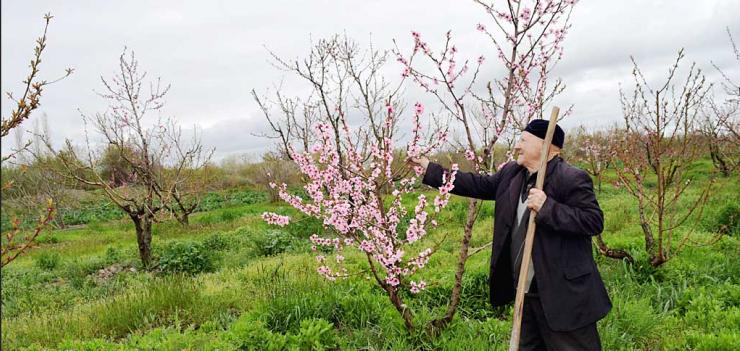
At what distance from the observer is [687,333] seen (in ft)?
13.9

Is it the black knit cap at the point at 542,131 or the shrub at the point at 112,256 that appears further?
the shrub at the point at 112,256

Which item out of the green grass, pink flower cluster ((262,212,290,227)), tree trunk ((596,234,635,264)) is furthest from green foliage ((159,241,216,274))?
tree trunk ((596,234,635,264))

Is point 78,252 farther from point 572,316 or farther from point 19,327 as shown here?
point 572,316

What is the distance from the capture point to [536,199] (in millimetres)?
2854

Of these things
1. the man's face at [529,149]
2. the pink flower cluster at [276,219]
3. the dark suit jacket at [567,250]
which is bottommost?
the dark suit jacket at [567,250]

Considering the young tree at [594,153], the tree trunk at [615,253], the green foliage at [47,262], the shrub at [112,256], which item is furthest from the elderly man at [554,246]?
the green foliage at [47,262]

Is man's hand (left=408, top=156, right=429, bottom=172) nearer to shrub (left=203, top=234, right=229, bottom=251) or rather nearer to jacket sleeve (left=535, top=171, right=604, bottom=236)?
jacket sleeve (left=535, top=171, right=604, bottom=236)

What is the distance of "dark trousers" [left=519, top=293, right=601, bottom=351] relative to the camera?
301 centimetres

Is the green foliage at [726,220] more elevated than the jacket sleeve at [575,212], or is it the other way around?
the jacket sleeve at [575,212]

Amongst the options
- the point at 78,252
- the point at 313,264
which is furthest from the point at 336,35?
the point at 78,252

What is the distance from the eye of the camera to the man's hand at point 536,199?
2.84m

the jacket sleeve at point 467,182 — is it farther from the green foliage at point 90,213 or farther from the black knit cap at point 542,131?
the green foliage at point 90,213

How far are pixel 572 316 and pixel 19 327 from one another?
5.97 meters

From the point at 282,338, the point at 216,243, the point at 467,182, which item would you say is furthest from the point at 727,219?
the point at 216,243
